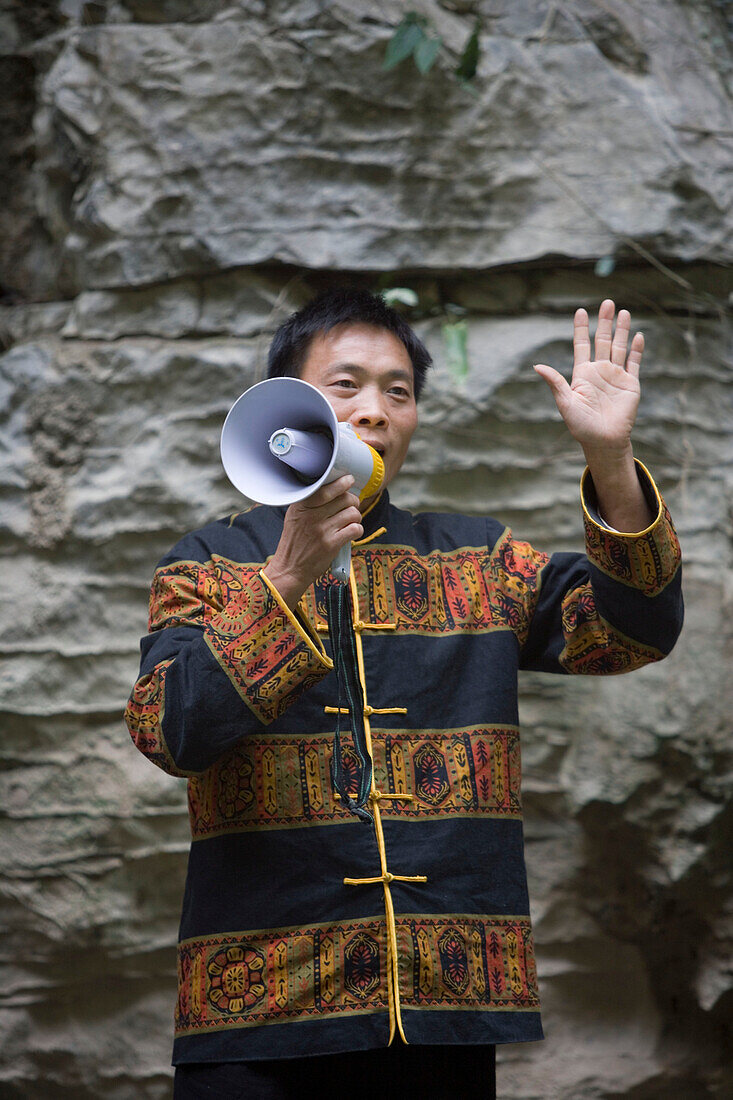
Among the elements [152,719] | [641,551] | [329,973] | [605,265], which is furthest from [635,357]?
[605,265]

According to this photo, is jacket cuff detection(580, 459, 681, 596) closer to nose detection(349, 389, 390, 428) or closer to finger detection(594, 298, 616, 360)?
finger detection(594, 298, 616, 360)

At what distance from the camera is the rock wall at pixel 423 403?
2.52 metres

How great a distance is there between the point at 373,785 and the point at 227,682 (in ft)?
1.08

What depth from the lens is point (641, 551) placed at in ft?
4.82

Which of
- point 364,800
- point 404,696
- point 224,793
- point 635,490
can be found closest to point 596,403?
point 635,490

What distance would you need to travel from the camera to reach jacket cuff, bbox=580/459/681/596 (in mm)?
1465

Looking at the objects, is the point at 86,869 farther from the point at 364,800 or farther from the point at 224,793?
the point at 364,800

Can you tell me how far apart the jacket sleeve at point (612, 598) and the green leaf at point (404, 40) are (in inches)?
59.8

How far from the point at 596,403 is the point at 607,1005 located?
1757mm

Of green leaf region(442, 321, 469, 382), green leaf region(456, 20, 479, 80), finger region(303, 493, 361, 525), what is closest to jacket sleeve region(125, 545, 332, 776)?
finger region(303, 493, 361, 525)

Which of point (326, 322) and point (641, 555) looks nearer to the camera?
point (641, 555)

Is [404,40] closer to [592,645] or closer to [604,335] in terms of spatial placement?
[604,335]

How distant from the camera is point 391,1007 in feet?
4.66

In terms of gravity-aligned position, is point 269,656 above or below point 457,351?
below
